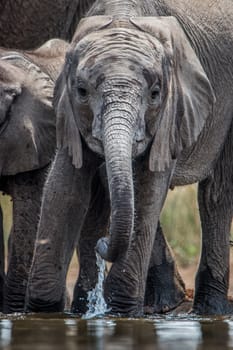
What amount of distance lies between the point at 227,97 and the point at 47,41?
1680mm

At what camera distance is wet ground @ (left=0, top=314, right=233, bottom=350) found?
7719mm

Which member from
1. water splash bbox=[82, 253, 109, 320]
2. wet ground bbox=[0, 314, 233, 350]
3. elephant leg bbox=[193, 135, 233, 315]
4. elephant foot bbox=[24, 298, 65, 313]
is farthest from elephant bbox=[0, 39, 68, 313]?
wet ground bbox=[0, 314, 233, 350]

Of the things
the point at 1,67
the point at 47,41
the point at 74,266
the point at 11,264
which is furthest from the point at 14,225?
the point at 74,266

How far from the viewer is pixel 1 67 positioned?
36.7 feet

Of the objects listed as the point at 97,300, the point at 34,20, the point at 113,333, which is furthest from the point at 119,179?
the point at 34,20

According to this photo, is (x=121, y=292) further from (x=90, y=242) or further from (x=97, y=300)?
(x=90, y=242)

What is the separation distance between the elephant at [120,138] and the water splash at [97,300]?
0.08 meters

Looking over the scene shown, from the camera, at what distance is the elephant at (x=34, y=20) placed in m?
12.7

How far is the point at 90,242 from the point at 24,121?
888 millimetres

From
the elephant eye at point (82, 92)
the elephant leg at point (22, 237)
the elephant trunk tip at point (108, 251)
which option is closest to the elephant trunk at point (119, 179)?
the elephant trunk tip at point (108, 251)

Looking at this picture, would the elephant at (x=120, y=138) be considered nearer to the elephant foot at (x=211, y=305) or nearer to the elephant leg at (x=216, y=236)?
the elephant leg at (x=216, y=236)

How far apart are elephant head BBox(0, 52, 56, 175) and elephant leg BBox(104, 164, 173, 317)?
1.47 meters

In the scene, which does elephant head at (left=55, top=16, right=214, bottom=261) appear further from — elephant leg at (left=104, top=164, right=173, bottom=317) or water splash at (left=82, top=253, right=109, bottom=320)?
water splash at (left=82, top=253, right=109, bottom=320)

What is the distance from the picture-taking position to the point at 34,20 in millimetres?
12727
